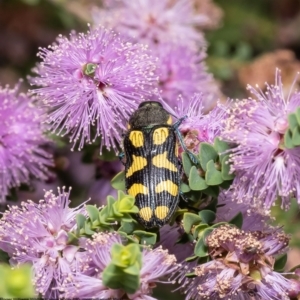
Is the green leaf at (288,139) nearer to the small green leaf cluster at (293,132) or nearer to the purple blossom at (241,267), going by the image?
the small green leaf cluster at (293,132)

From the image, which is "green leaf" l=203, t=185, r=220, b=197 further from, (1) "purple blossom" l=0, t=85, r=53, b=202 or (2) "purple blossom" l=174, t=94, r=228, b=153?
(1) "purple blossom" l=0, t=85, r=53, b=202

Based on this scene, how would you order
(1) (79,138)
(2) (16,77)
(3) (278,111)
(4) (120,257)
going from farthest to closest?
(2) (16,77)
(1) (79,138)
(3) (278,111)
(4) (120,257)

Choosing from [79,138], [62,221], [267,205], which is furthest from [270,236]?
[79,138]

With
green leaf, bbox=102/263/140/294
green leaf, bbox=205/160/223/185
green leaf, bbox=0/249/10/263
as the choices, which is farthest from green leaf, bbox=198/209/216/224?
green leaf, bbox=0/249/10/263

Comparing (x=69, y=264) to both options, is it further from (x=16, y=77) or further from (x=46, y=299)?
(x=16, y=77)

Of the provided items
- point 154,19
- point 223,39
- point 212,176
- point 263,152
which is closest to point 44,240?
point 212,176
